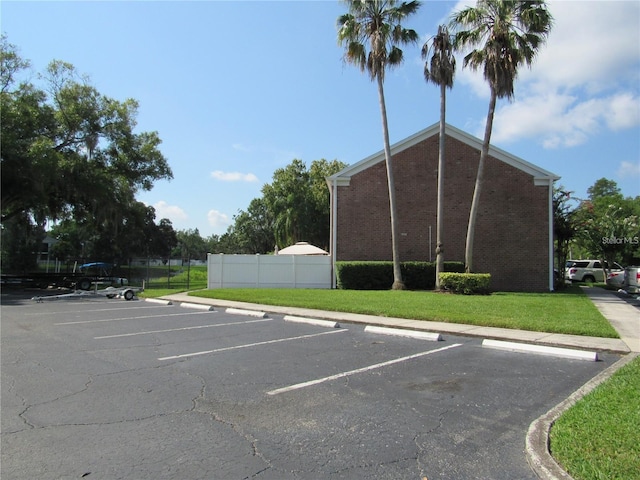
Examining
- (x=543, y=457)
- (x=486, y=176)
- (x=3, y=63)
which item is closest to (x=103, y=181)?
(x=3, y=63)

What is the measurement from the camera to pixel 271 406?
5.36m

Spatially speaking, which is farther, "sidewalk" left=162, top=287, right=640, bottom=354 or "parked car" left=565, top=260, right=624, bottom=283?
"parked car" left=565, top=260, right=624, bottom=283

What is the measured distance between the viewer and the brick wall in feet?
75.8

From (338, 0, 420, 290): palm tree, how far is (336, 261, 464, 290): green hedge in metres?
0.63

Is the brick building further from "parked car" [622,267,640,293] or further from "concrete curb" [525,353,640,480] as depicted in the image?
"concrete curb" [525,353,640,480]

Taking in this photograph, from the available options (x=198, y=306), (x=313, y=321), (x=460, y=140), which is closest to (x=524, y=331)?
(x=313, y=321)

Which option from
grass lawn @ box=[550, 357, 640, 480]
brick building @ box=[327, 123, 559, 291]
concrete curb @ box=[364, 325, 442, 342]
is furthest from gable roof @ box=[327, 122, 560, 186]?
grass lawn @ box=[550, 357, 640, 480]

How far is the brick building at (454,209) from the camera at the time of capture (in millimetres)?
23078

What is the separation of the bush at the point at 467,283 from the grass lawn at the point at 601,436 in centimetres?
1369

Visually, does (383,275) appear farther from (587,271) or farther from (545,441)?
(587,271)

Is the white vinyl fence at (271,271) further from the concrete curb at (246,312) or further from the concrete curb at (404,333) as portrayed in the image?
the concrete curb at (404,333)

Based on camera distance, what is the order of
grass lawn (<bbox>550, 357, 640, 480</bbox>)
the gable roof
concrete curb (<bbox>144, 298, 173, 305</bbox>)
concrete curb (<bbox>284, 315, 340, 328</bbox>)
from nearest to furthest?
grass lawn (<bbox>550, 357, 640, 480</bbox>) < concrete curb (<bbox>284, 315, 340, 328</bbox>) < concrete curb (<bbox>144, 298, 173, 305</bbox>) < the gable roof

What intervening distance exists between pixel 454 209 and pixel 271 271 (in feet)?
32.2

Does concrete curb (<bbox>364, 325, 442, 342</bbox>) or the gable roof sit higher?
the gable roof
